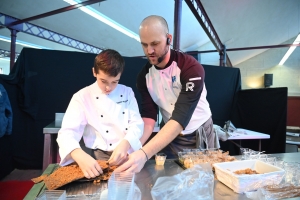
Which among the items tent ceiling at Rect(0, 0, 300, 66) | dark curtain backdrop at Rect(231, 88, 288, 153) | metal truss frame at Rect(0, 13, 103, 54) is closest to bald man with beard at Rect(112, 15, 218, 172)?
dark curtain backdrop at Rect(231, 88, 288, 153)

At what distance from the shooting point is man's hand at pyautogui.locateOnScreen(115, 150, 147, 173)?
743 mm

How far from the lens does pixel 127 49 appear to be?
750 centimetres

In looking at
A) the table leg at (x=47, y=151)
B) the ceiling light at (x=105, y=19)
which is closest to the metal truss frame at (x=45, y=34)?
the ceiling light at (x=105, y=19)

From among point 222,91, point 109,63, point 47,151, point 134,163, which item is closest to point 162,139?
point 134,163

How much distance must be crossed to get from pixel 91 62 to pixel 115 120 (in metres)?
1.95

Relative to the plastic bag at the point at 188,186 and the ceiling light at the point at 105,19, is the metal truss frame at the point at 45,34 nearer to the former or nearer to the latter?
the ceiling light at the point at 105,19

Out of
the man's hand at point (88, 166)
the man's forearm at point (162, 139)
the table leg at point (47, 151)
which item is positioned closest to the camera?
the man's hand at point (88, 166)

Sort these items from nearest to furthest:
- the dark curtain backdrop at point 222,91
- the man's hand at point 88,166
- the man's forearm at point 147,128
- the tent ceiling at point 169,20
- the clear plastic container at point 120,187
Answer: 1. the clear plastic container at point 120,187
2. the man's hand at point 88,166
3. the man's forearm at point 147,128
4. the dark curtain backdrop at point 222,91
5. the tent ceiling at point 169,20

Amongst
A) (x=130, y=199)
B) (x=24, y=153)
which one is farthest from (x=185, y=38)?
(x=130, y=199)

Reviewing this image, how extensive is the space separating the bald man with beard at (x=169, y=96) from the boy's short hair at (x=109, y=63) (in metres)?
0.16

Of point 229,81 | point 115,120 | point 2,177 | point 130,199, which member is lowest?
point 2,177

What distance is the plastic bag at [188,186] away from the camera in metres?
0.60

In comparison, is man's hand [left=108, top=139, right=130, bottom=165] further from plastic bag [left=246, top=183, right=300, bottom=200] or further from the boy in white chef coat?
plastic bag [left=246, top=183, right=300, bottom=200]

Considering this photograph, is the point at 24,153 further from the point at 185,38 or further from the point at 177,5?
the point at 185,38
